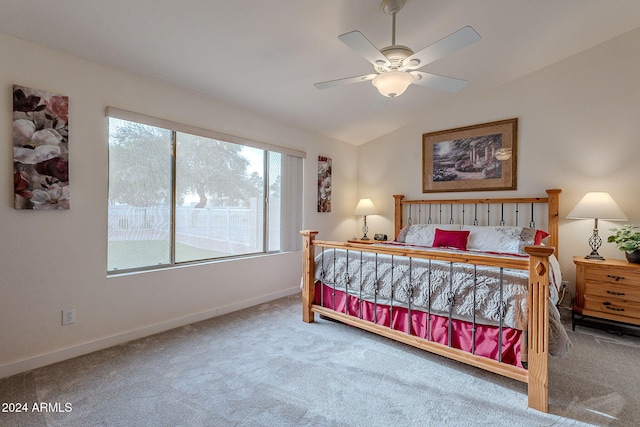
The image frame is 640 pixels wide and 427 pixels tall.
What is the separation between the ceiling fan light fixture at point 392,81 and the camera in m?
1.99

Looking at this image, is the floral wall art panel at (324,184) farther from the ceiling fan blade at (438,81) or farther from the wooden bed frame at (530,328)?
the ceiling fan blade at (438,81)

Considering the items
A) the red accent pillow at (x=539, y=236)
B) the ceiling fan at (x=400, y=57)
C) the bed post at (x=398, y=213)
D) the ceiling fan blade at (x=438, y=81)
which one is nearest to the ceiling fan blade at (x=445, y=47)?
the ceiling fan at (x=400, y=57)

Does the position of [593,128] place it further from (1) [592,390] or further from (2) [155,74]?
(2) [155,74]

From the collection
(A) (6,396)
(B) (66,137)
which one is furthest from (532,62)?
(A) (6,396)

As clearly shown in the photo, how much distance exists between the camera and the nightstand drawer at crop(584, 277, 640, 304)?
2754mm

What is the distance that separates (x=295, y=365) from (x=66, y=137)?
2465 millimetres

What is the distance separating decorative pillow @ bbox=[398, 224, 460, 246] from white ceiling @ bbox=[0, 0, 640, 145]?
68.3 inches

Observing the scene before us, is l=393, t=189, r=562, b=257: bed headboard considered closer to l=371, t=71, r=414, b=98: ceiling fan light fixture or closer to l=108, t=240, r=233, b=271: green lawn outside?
l=371, t=71, r=414, b=98: ceiling fan light fixture

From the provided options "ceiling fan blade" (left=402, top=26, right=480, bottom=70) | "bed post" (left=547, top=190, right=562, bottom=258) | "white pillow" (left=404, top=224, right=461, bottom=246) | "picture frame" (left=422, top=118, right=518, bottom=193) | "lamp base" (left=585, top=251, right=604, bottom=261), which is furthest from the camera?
"white pillow" (left=404, top=224, right=461, bottom=246)

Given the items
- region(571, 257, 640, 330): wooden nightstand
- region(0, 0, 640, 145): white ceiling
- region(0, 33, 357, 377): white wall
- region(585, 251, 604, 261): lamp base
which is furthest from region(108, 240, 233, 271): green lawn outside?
region(585, 251, 604, 261): lamp base

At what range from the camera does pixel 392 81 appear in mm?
2002

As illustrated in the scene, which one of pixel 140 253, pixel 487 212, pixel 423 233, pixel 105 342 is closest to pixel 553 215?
pixel 487 212

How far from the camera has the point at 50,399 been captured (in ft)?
6.03

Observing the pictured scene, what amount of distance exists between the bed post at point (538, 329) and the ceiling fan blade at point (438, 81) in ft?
4.03
